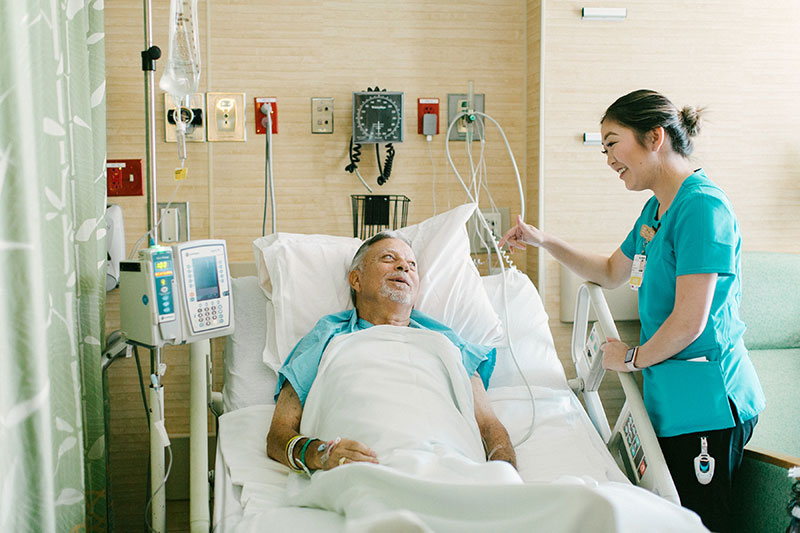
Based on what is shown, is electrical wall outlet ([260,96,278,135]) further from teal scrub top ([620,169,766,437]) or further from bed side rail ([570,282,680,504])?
teal scrub top ([620,169,766,437])

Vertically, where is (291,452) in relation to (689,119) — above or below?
below

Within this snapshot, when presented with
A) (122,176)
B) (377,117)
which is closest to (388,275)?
(377,117)

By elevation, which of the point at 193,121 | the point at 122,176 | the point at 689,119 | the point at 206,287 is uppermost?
the point at 193,121

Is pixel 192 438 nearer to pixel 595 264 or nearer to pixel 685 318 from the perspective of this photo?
pixel 685 318

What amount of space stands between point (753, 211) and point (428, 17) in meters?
1.63

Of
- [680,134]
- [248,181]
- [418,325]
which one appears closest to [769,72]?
[680,134]

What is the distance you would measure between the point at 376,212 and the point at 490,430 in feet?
3.78

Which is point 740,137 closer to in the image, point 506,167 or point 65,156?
point 506,167

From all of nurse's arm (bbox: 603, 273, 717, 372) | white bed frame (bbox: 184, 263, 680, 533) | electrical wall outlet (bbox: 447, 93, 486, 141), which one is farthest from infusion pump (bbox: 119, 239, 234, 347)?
electrical wall outlet (bbox: 447, 93, 486, 141)

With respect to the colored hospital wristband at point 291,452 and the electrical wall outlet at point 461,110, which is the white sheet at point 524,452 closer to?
the colored hospital wristband at point 291,452

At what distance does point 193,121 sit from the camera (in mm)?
2621

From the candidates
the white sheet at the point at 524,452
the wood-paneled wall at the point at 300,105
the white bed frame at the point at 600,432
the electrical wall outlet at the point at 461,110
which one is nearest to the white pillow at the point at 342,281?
the white sheet at the point at 524,452

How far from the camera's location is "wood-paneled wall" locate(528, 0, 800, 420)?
8.58 feet

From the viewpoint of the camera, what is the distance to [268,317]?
2199 millimetres
